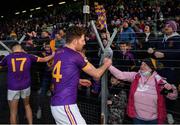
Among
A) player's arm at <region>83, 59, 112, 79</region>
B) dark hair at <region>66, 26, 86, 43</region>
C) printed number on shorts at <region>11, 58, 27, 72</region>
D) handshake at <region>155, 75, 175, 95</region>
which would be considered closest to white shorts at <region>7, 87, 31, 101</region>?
printed number on shorts at <region>11, 58, 27, 72</region>

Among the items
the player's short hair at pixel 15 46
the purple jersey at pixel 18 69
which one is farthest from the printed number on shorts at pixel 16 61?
the player's short hair at pixel 15 46

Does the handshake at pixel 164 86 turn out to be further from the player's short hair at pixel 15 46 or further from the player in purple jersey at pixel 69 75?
the player's short hair at pixel 15 46

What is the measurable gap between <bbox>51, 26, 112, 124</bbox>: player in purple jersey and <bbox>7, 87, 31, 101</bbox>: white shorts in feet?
8.09

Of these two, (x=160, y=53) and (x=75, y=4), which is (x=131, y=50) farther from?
(x=75, y=4)

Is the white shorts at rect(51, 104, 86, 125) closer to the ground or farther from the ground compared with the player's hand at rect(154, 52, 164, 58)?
closer to the ground

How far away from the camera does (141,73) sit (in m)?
5.95

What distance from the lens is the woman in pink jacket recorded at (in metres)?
5.82

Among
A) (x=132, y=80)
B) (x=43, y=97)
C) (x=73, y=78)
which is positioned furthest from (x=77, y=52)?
(x=43, y=97)

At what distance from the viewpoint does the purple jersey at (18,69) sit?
763 centimetres

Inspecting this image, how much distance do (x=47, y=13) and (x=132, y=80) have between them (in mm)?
30291

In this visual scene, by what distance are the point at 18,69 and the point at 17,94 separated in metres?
0.49

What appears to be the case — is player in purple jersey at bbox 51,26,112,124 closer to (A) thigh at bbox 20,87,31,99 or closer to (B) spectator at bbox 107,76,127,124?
(B) spectator at bbox 107,76,127,124

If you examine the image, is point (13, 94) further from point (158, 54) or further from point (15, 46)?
point (158, 54)

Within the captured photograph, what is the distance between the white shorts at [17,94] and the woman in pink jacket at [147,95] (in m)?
2.40
